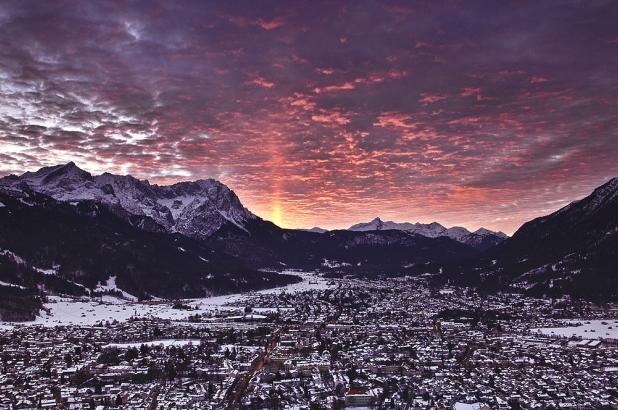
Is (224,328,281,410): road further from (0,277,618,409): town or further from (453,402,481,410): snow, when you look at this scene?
(453,402,481,410): snow

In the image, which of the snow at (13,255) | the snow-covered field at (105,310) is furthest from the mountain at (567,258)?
the snow at (13,255)

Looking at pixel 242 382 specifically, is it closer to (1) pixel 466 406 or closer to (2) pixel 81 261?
(1) pixel 466 406

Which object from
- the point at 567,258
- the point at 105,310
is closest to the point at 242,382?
the point at 105,310

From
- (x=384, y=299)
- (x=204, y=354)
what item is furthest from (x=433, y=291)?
(x=204, y=354)

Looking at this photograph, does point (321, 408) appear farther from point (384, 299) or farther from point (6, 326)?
point (384, 299)

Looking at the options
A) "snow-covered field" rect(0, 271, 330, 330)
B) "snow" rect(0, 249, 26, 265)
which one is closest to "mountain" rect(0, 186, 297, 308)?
"snow" rect(0, 249, 26, 265)

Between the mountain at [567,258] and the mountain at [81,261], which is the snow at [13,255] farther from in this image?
the mountain at [567,258]
